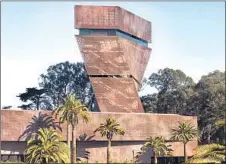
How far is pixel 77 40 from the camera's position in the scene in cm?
8625

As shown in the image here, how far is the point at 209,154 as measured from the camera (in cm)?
1827

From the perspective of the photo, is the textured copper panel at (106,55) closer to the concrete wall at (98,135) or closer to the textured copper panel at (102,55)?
the textured copper panel at (102,55)

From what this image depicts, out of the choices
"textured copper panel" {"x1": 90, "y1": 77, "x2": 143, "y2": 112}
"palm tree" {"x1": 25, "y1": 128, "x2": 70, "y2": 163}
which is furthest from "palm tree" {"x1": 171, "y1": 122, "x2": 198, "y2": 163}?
"palm tree" {"x1": 25, "y1": 128, "x2": 70, "y2": 163}

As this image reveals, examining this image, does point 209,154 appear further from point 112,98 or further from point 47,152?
point 112,98

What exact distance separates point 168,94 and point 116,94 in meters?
45.9

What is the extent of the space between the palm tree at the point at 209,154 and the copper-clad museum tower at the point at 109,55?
6375 cm

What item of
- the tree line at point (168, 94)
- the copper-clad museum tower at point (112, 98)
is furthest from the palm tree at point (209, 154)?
the tree line at point (168, 94)

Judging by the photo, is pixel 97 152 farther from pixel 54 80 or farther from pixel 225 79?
pixel 54 80

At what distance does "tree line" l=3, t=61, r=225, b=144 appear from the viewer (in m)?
112

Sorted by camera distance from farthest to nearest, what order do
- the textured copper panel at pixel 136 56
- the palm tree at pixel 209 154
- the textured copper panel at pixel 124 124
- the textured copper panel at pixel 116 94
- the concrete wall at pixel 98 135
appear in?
the textured copper panel at pixel 136 56, the textured copper panel at pixel 116 94, the concrete wall at pixel 98 135, the textured copper panel at pixel 124 124, the palm tree at pixel 209 154

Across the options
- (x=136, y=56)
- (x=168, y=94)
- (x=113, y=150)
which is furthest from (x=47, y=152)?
(x=168, y=94)

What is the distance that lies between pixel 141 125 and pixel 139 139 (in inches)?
98.2

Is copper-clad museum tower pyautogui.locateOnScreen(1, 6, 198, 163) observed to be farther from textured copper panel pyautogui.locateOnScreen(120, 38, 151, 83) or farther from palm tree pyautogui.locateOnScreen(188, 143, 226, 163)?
palm tree pyautogui.locateOnScreen(188, 143, 226, 163)

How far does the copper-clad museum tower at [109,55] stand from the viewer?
276 feet
